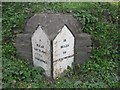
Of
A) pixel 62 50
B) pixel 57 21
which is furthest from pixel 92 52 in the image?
pixel 57 21

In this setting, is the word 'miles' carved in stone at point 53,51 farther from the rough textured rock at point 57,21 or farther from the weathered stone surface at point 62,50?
the rough textured rock at point 57,21

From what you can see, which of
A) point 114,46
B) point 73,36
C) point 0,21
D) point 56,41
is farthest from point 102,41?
point 0,21

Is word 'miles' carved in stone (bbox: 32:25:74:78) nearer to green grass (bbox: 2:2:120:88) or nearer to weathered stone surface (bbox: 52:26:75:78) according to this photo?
weathered stone surface (bbox: 52:26:75:78)

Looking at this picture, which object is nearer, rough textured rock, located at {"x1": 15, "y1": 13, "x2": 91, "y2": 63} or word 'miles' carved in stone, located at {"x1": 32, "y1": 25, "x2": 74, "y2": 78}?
word 'miles' carved in stone, located at {"x1": 32, "y1": 25, "x2": 74, "y2": 78}

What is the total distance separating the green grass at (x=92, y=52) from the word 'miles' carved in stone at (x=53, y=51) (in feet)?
0.46

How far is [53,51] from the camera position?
221 inches

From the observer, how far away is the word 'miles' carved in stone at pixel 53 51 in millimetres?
5598

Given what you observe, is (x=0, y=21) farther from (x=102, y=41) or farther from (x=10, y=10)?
(x=102, y=41)

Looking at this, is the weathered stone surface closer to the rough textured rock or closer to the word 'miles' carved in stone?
the word 'miles' carved in stone

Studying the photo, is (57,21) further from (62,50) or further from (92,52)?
(92,52)

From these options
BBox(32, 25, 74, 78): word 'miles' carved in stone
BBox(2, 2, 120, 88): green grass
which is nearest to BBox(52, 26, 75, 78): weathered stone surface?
BBox(32, 25, 74, 78): word 'miles' carved in stone

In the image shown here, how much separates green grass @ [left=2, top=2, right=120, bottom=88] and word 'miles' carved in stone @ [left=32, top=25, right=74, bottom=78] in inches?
5.5

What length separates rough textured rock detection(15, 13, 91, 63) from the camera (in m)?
5.98

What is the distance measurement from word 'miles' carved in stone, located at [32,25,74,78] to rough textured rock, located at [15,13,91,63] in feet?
0.72
